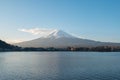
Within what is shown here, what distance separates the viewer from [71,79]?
1972 centimetres

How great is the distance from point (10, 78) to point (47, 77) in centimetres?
251

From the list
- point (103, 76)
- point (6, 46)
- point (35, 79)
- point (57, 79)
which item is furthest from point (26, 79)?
point (6, 46)

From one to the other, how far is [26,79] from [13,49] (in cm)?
9127

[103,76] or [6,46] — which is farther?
[6,46]

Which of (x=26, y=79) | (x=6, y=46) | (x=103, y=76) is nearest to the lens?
(x=26, y=79)

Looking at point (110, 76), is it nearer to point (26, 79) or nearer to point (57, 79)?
point (57, 79)

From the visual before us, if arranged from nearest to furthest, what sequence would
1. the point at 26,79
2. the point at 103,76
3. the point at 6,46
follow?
the point at 26,79, the point at 103,76, the point at 6,46

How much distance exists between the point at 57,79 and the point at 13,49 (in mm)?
91295

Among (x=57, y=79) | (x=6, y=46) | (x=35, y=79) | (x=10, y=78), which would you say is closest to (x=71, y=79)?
(x=57, y=79)

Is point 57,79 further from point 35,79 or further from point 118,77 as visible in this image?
A: point 118,77

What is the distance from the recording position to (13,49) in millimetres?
109625

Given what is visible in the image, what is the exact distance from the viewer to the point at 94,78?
789 inches

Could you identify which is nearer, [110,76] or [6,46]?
[110,76]

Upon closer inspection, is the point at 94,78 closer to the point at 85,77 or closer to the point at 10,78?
the point at 85,77
